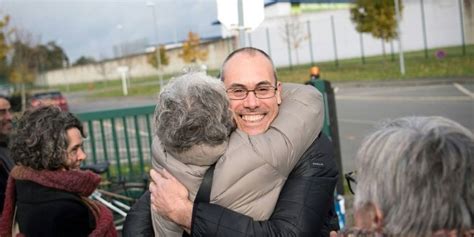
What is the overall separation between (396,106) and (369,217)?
1510 centimetres

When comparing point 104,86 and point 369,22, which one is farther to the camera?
point 104,86

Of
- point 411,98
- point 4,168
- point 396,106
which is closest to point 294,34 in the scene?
point 411,98

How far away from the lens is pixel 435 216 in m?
1.33

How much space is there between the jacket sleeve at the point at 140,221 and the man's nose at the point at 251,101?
1.83 feet

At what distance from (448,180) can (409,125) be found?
0.58 ft

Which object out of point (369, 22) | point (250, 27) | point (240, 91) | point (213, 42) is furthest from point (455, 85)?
point (213, 42)

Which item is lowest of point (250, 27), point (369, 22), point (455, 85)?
point (455, 85)

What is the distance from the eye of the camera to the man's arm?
187 centimetres

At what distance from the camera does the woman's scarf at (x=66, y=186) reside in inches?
98.0

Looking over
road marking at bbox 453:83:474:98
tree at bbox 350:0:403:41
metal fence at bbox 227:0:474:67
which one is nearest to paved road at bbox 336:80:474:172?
road marking at bbox 453:83:474:98

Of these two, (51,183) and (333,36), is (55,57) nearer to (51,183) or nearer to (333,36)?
(333,36)

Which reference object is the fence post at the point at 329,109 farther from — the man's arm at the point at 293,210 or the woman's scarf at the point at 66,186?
the man's arm at the point at 293,210

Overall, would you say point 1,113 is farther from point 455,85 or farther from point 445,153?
point 455,85

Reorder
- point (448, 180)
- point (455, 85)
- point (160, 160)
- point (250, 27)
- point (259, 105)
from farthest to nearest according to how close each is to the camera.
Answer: point (455, 85) < point (250, 27) < point (259, 105) < point (160, 160) < point (448, 180)
